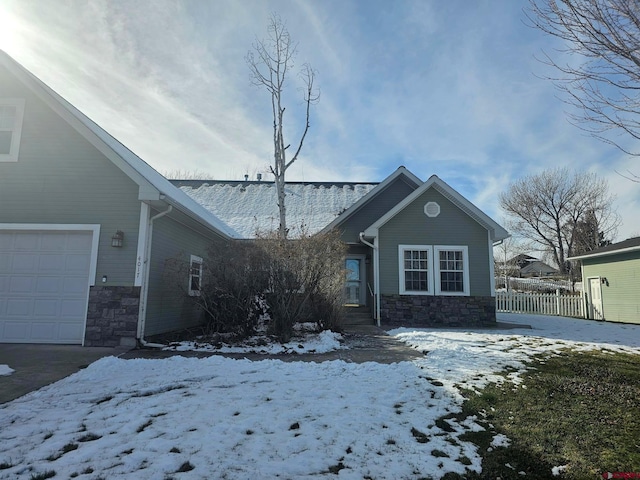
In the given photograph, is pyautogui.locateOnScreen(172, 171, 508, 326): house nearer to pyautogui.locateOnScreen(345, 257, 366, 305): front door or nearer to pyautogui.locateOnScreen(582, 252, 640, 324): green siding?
pyautogui.locateOnScreen(345, 257, 366, 305): front door

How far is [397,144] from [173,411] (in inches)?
442

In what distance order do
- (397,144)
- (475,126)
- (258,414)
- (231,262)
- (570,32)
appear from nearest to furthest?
1. (258,414)
2. (570,32)
3. (231,262)
4. (475,126)
5. (397,144)

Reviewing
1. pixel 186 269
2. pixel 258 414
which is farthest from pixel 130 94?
pixel 258 414

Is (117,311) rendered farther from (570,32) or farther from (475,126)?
(475,126)

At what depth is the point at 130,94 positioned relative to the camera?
9594 mm

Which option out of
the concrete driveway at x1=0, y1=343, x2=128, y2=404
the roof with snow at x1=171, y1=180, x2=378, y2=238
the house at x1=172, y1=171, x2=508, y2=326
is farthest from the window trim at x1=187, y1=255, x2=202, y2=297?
the roof with snow at x1=171, y1=180, x2=378, y2=238

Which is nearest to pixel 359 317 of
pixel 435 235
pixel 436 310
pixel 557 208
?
pixel 436 310

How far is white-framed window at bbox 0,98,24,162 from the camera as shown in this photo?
7.84 metres

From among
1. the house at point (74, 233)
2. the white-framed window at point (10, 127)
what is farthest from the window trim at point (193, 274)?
the white-framed window at point (10, 127)

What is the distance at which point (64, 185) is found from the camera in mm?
7754

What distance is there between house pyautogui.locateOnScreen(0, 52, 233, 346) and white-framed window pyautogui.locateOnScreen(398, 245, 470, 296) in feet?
24.1

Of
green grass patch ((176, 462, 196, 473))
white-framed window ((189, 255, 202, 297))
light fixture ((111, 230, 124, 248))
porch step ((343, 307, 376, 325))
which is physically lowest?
green grass patch ((176, 462, 196, 473))

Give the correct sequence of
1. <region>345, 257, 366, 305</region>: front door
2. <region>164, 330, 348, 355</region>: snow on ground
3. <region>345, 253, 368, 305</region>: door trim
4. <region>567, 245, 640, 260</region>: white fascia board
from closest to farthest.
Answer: <region>164, 330, 348, 355</region>: snow on ground → <region>567, 245, 640, 260</region>: white fascia board → <region>345, 253, 368, 305</region>: door trim → <region>345, 257, 366, 305</region>: front door

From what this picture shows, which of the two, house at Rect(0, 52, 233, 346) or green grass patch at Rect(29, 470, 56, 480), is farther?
house at Rect(0, 52, 233, 346)
